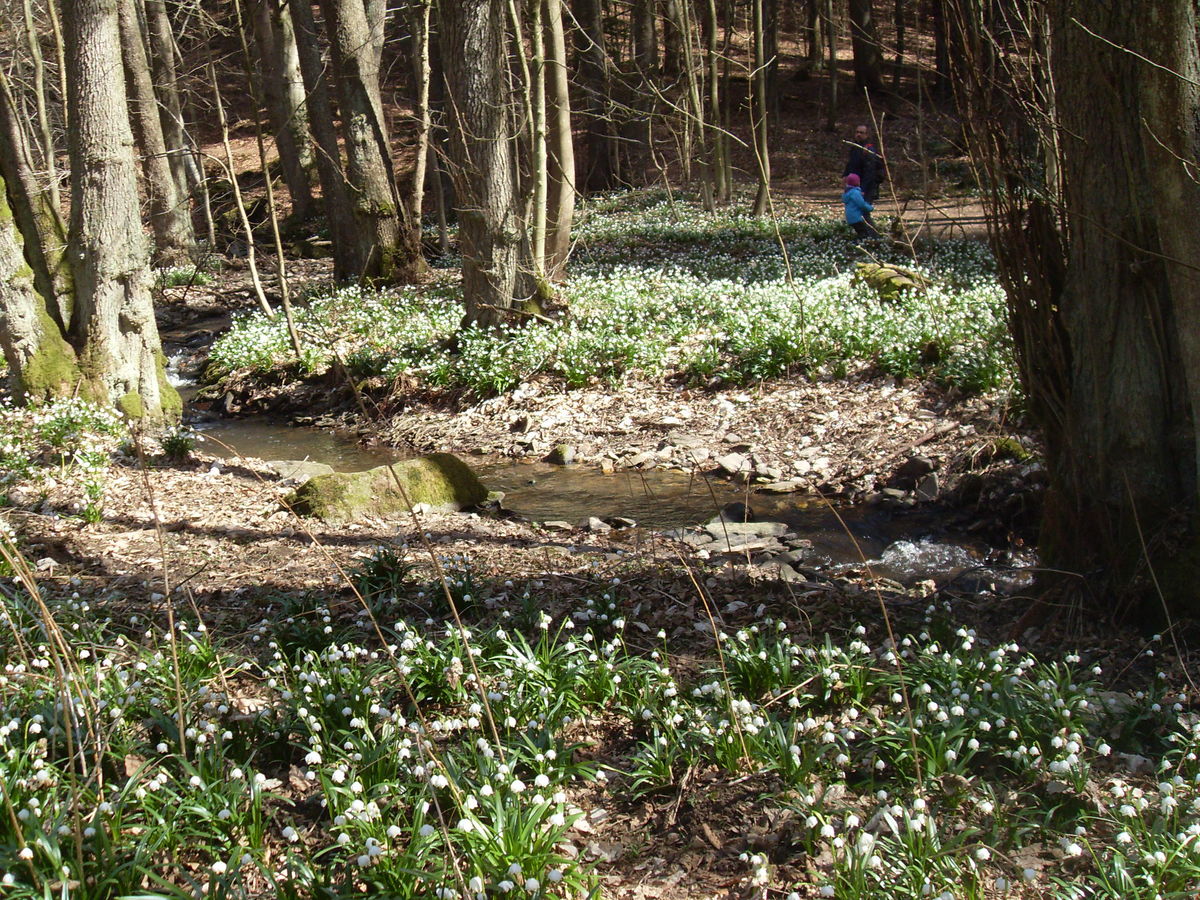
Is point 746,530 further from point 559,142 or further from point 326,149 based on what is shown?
point 326,149

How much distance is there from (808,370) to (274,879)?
949 cm

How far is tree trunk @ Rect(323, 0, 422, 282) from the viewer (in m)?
17.5

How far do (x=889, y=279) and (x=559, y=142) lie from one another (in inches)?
221

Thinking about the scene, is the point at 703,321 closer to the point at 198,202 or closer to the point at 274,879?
the point at 274,879

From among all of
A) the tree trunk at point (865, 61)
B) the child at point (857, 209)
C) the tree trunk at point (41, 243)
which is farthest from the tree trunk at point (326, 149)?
the tree trunk at point (865, 61)

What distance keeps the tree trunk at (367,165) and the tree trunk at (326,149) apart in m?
0.24

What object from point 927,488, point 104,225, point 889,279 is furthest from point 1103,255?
point 104,225

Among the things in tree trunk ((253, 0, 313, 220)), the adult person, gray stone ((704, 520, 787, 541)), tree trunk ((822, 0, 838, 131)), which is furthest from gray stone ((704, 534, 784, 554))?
tree trunk ((822, 0, 838, 131))

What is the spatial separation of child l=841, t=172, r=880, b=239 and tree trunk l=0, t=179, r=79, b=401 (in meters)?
13.4

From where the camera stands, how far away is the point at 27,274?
10.1m

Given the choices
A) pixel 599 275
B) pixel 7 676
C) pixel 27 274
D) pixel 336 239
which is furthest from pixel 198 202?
pixel 7 676

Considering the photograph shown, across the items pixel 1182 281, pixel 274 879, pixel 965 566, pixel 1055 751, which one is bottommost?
pixel 965 566

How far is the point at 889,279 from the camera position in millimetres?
13938

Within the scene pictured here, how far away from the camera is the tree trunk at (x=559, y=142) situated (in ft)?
48.9
